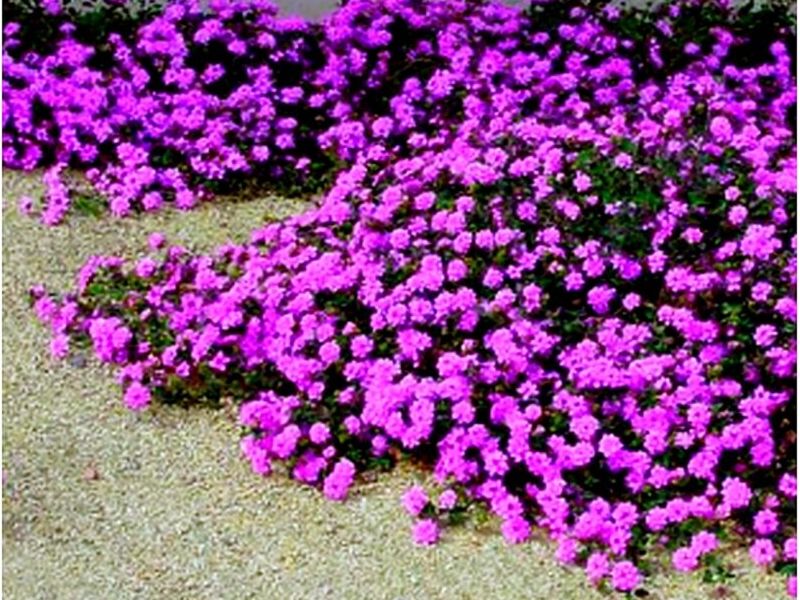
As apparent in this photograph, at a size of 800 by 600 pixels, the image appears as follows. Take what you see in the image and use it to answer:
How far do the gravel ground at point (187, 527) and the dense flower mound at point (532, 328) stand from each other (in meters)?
0.06

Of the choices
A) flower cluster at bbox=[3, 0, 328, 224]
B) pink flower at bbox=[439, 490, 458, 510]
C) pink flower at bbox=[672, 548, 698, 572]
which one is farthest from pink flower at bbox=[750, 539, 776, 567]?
flower cluster at bbox=[3, 0, 328, 224]

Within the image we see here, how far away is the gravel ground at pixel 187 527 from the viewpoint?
464 cm

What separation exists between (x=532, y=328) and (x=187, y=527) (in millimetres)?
999

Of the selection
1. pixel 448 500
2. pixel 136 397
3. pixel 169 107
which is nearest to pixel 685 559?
pixel 448 500

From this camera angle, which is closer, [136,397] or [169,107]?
[136,397]

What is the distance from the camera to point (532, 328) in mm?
5105

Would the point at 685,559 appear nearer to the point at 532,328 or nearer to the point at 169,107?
the point at 532,328

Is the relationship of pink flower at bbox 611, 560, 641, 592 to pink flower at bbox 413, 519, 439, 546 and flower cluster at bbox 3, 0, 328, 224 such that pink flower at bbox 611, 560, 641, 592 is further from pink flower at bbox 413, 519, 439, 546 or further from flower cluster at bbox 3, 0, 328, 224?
flower cluster at bbox 3, 0, 328, 224

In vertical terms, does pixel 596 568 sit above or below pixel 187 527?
above

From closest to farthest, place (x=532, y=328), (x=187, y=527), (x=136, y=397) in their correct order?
(x=187, y=527), (x=532, y=328), (x=136, y=397)

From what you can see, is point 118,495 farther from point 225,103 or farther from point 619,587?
point 225,103

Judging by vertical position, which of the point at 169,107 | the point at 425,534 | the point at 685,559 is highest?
the point at 685,559

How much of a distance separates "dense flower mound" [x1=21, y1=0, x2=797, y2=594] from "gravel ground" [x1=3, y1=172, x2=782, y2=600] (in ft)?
0.20

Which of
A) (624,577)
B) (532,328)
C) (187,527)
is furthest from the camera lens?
(532,328)
